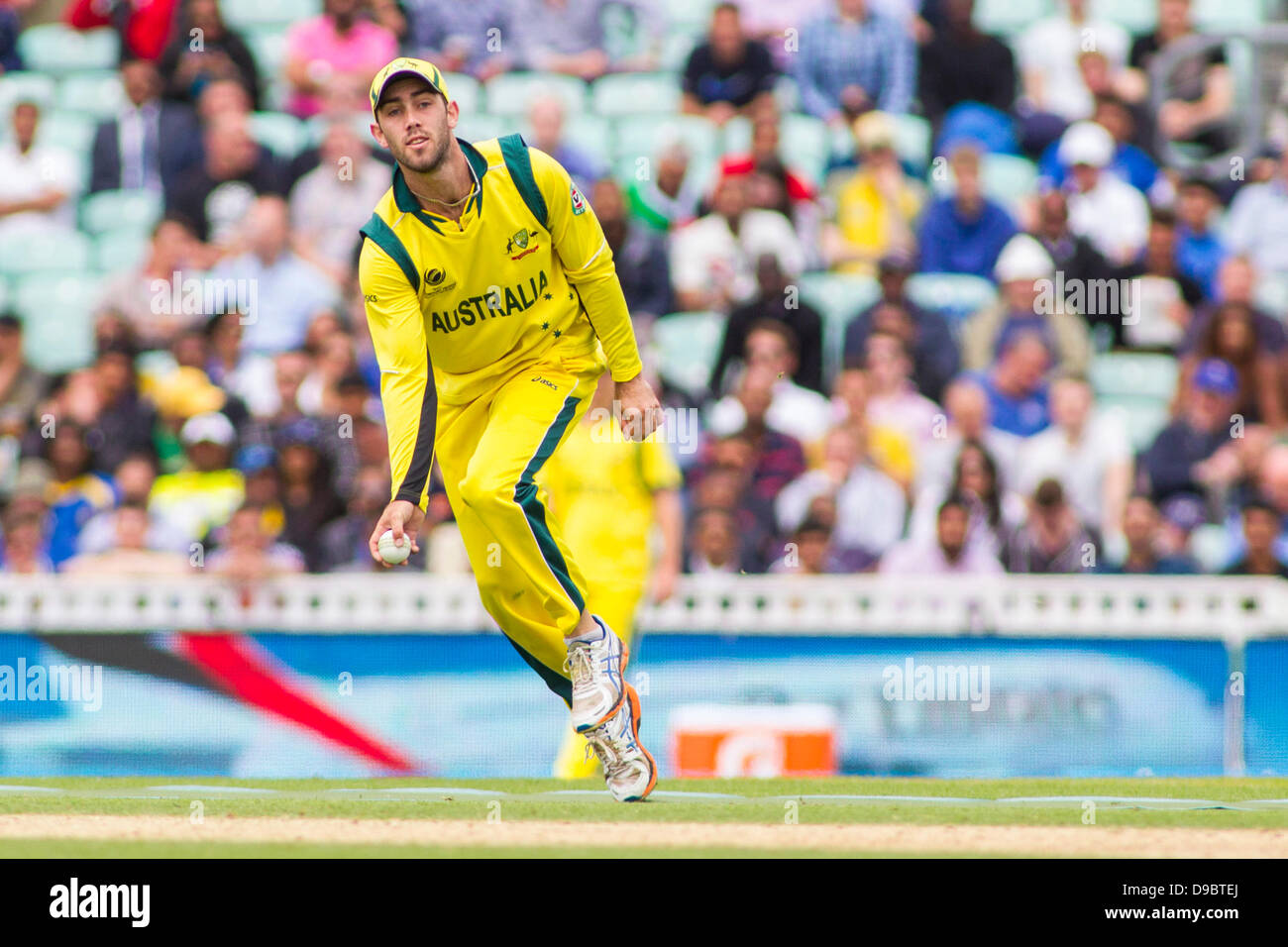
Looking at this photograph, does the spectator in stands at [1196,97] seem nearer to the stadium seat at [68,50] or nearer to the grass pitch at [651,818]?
the grass pitch at [651,818]

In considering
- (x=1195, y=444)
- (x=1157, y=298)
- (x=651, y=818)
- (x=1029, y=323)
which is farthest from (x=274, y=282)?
(x=651, y=818)

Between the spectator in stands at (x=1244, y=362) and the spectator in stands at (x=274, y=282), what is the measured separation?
514 centimetres

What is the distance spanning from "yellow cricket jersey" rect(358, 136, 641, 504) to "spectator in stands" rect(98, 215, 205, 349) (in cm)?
575

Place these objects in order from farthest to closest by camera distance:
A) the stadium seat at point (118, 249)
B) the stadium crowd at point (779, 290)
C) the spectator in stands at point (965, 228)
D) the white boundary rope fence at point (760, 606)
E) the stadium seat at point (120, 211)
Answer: the stadium seat at point (120, 211), the stadium seat at point (118, 249), the spectator in stands at point (965, 228), the stadium crowd at point (779, 290), the white boundary rope fence at point (760, 606)

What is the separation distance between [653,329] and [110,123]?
426cm

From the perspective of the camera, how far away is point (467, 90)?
13.6 m

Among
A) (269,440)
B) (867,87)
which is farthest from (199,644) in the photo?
(867,87)

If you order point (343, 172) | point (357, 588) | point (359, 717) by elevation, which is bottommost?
point (359, 717)

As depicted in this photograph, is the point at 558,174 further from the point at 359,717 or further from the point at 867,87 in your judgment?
the point at 867,87

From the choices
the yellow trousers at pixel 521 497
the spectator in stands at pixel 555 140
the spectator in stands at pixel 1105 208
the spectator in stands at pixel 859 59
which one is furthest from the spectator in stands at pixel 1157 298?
the yellow trousers at pixel 521 497

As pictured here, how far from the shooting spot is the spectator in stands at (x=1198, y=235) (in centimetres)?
1219

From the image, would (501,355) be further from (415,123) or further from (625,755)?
(625,755)

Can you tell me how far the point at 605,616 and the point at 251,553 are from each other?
2225mm

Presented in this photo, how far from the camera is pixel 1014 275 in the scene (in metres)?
11.6
